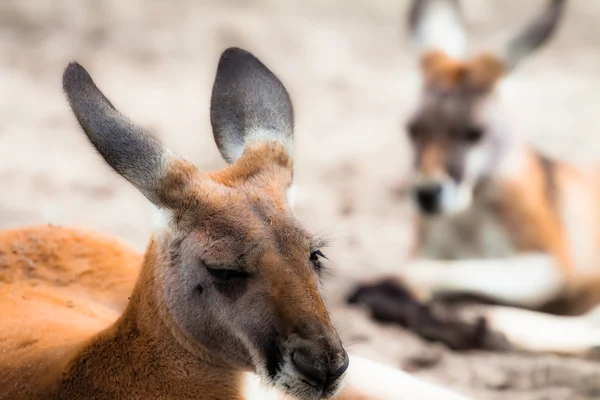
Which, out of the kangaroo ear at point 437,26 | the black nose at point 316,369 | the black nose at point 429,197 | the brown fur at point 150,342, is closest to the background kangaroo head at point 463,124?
the black nose at point 429,197

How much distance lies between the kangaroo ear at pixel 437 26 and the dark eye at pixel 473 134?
837 mm

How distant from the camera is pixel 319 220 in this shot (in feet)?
21.4

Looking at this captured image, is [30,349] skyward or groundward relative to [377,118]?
groundward

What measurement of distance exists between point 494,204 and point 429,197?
0.48 meters

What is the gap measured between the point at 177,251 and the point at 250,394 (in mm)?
506

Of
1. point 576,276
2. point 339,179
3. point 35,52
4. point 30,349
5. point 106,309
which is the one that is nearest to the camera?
point 30,349

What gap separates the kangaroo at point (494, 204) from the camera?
593 cm

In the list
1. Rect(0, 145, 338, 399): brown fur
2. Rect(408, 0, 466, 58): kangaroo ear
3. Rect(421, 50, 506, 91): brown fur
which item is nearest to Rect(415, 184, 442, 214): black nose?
Rect(421, 50, 506, 91): brown fur

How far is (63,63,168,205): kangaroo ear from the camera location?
9.29ft

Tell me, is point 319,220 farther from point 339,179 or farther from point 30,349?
point 30,349

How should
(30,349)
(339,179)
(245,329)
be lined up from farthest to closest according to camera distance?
(339,179)
(30,349)
(245,329)

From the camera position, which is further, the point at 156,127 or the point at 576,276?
the point at 156,127

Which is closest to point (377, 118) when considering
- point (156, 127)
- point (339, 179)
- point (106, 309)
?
point (339, 179)

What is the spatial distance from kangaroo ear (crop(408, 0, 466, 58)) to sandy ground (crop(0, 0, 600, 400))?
0.66m
